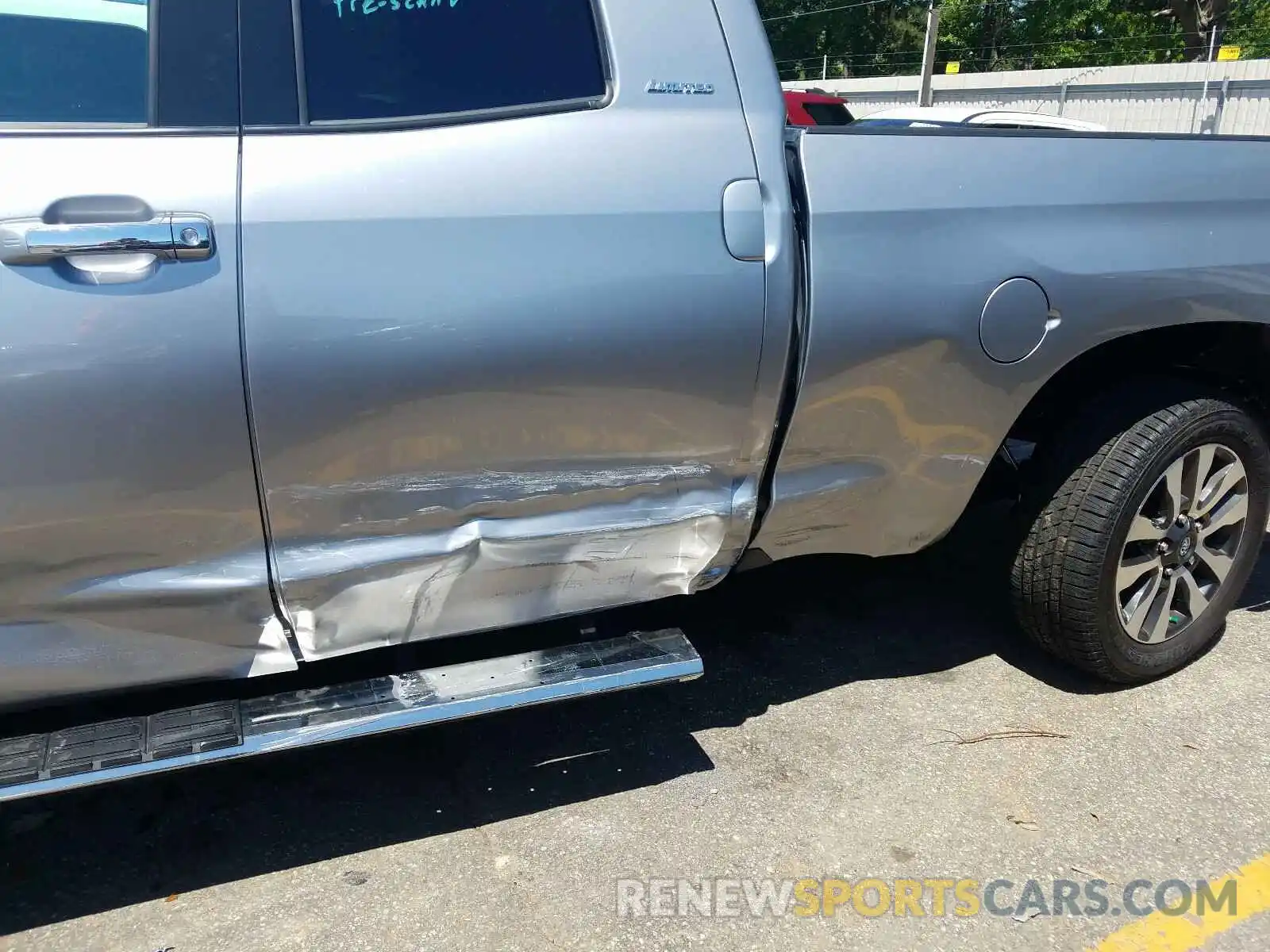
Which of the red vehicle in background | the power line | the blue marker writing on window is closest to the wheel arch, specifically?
the blue marker writing on window

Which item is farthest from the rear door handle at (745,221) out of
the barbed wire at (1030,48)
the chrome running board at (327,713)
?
the barbed wire at (1030,48)

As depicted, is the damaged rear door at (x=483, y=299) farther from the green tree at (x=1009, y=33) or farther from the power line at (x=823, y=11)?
the power line at (x=823, y=11)

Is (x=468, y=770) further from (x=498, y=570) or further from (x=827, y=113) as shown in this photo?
(x=827, y=113)

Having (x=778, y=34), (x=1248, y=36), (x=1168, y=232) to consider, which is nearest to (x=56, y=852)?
(x=1168, y=232)

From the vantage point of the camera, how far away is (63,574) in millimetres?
1789

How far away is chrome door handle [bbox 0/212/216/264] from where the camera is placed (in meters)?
1.62

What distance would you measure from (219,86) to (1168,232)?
6.98 feet

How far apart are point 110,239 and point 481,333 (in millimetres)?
632

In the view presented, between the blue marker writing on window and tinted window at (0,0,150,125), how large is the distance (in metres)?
0.34

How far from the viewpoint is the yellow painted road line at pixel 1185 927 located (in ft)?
6.72

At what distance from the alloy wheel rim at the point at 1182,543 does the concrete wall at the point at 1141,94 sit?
43.6 feet

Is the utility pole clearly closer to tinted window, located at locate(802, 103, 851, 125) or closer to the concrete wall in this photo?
the concrete wall

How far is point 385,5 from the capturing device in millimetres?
1882

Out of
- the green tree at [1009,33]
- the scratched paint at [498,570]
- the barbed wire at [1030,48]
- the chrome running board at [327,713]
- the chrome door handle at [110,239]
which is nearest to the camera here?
the chrome door handle at [110,239]
